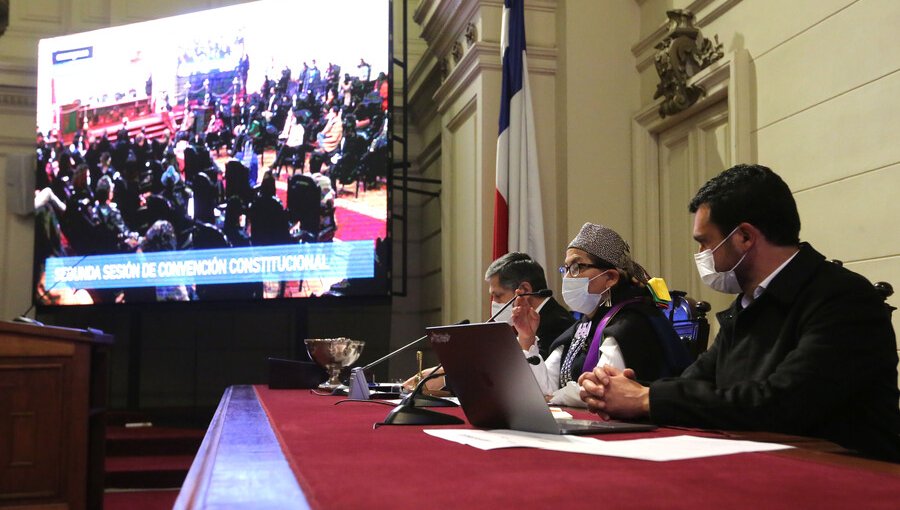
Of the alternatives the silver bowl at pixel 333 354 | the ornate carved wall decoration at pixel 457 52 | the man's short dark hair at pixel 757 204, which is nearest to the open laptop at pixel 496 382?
the man's short dark hair at pixel 757 204

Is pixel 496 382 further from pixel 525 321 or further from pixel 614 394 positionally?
pixel 525 321

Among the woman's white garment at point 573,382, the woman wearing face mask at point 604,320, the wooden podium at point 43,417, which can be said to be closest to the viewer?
the woman's white garment at point 573,382

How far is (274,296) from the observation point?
5270 mm

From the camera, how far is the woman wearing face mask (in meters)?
2.30

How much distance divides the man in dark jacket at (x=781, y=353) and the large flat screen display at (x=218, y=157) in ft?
11.4

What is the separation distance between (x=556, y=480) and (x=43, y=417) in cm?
289

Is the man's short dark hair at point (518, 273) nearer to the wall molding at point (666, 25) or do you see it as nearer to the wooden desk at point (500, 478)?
the wall molding at point (666, 25)

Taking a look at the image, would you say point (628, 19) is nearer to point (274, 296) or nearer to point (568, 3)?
point (568, 3)

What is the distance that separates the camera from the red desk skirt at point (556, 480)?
0.76 m

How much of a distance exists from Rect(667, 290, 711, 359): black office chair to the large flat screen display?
2.49 m

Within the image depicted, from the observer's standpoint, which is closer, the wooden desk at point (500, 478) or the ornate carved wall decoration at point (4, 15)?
the wooden desk at point (500, 478)

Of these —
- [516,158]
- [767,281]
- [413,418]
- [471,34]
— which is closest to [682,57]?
[516,158]

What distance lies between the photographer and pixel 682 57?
3834 millimetres

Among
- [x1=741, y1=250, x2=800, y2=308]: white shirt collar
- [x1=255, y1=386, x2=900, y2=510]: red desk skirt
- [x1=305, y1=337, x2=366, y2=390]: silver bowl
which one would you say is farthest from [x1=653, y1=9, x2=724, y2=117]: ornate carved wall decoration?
[x1=255, y1=386, x2=900, y2=510]: red desk skirt
